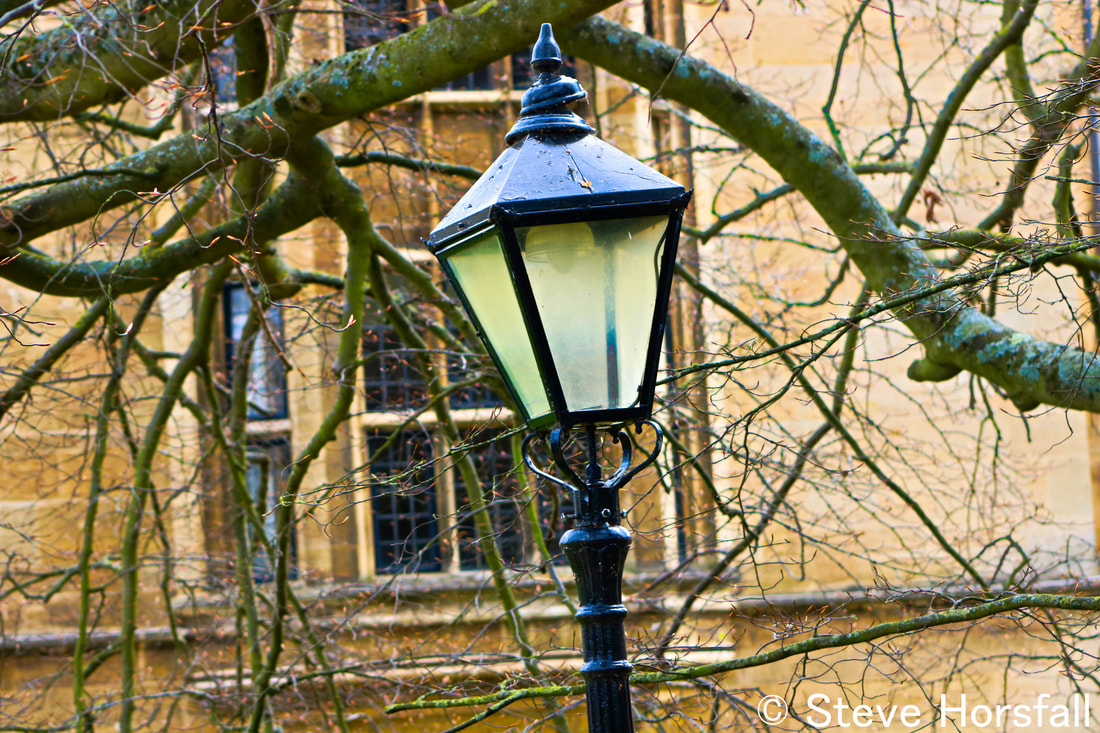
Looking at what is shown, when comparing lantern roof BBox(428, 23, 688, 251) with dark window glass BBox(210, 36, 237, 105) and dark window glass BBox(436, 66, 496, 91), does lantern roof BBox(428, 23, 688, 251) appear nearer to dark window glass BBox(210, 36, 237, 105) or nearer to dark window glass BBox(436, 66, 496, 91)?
dark window glass BBox(210, 36, 237, 105)

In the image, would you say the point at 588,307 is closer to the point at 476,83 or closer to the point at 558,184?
the point at 558,184

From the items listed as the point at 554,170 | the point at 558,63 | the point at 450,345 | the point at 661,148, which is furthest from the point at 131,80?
the point at 661,148

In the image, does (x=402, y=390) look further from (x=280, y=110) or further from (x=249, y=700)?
(x=280, y=110)

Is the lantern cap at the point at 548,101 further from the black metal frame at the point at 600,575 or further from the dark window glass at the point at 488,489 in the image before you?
the dark window glass at the point at 488,489

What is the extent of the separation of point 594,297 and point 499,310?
201 mm

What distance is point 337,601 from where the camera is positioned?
7977 mm

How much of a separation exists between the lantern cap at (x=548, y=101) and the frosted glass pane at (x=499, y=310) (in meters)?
0.30

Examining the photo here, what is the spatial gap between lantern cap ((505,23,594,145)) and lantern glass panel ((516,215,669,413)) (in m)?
0.32

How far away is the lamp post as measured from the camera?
6.98 ft

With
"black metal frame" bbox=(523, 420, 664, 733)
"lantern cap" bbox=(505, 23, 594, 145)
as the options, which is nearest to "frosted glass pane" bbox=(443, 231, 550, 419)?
"black metal frame" bbox=(523, 420, 664, 733)

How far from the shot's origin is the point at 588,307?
2152mm

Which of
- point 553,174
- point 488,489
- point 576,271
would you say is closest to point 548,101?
point 553,174

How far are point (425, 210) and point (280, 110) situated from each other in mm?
4330

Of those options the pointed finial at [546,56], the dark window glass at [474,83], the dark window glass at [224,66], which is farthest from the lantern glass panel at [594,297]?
the dark window glass at [474,83]
